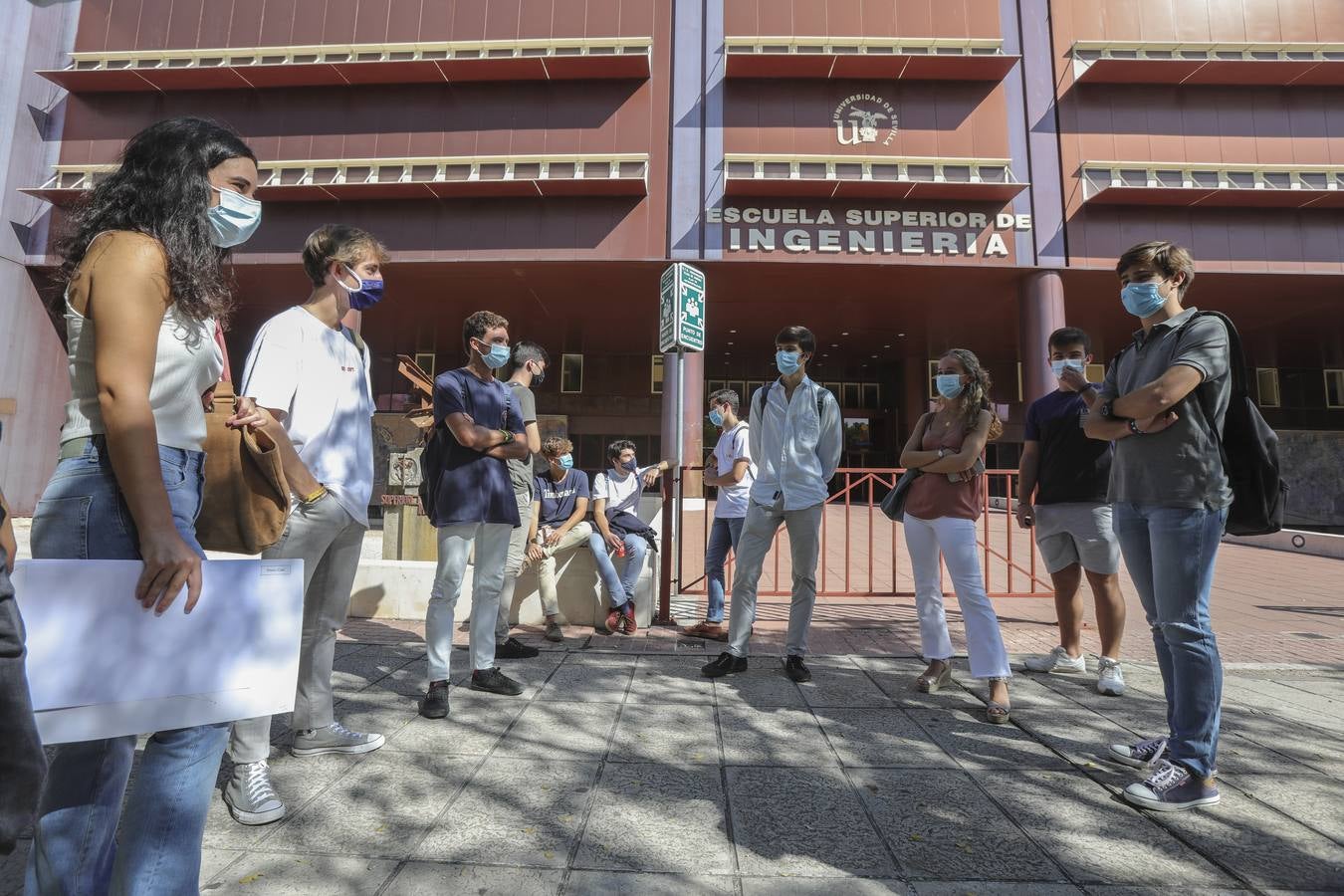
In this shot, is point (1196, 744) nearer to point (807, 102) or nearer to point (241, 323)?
point (807, 102)

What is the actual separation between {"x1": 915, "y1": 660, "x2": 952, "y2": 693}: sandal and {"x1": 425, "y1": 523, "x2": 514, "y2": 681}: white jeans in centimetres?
243

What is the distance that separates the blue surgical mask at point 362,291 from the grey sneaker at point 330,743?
184 centimetres

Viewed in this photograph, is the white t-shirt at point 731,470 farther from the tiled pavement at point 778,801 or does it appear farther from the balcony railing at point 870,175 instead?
the balcony railing at point 870,175

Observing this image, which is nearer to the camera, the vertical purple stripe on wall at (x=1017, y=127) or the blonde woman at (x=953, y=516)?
the blonde woman at (x=953, y=516)

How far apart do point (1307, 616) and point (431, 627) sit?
7.70m

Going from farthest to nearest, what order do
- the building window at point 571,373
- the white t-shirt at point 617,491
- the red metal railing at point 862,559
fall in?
the building window at point 571,373
the red metal railing at point 862,559
the white t-shirt at point 617,491

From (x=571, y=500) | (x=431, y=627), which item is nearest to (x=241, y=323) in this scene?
(x=571, y=500)

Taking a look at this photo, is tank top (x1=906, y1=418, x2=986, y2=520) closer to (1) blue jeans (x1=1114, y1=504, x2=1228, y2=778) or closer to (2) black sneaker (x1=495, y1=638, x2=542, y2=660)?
(1) blue jeans (x1=1114, y1=504, x2=1228, y2=778)

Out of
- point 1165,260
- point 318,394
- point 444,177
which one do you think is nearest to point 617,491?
point 318,394

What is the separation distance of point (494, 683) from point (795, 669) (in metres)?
1.76

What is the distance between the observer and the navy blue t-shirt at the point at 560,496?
5602 millimetres

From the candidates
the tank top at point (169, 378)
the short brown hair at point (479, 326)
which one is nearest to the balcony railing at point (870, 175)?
the short brown hair at point (479, 326)

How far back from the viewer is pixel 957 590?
355 centimetres

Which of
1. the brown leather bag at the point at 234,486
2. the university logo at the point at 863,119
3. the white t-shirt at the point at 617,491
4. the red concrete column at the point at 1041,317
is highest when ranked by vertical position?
the university logo at the point at 863,119
